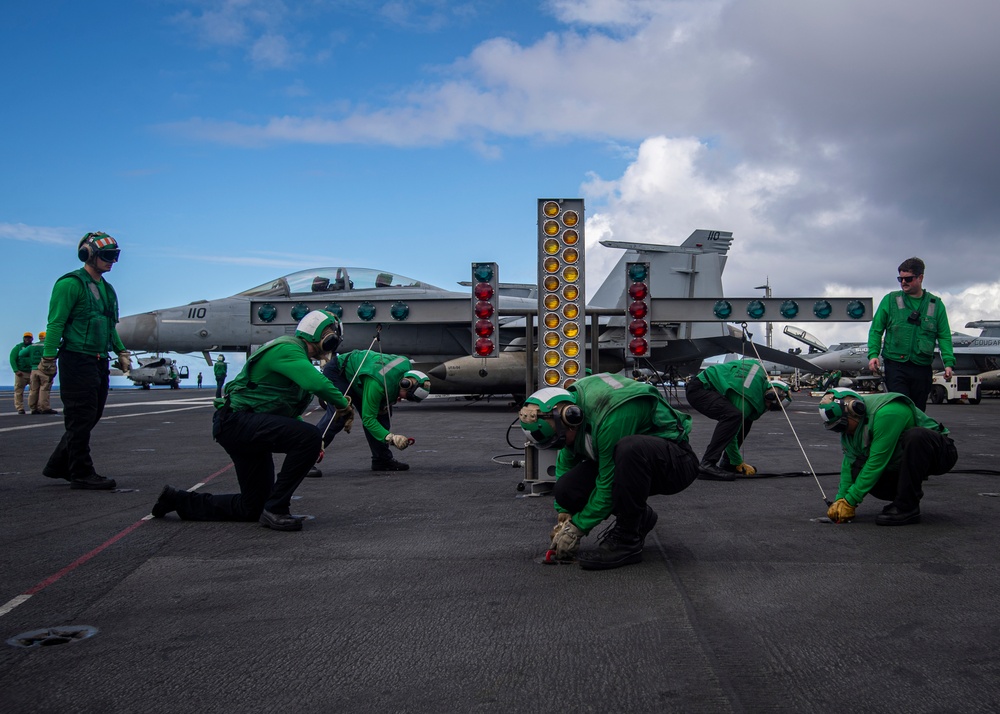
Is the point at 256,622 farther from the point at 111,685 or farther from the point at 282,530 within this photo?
the point at 282,530

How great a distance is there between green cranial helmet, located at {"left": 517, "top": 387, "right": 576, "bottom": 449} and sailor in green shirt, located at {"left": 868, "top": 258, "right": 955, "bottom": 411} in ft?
12.8

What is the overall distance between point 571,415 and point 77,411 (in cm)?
474

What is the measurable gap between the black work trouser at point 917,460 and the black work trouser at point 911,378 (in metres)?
1.74

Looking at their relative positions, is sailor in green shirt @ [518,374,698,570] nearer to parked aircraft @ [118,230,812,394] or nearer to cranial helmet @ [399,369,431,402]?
cranial helmet @ [399,369,431,402]

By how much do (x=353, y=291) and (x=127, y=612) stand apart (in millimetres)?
17416

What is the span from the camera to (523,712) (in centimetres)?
245

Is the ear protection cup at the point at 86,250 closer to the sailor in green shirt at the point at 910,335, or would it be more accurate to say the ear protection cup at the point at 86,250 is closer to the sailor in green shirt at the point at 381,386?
the sailor in green shirt at the point at 381,386

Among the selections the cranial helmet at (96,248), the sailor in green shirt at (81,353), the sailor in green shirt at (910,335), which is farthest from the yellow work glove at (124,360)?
the sailor in green shirt at (910,335)

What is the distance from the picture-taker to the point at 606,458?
14.1 ft

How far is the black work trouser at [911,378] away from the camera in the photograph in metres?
7.06

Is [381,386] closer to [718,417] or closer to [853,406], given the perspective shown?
[718,417]

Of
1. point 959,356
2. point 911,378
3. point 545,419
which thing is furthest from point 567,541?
point 959,356

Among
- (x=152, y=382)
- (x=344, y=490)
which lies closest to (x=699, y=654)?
(x=344, y=490)

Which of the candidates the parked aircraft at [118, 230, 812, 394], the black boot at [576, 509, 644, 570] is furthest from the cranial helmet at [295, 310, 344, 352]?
the parked aircraft at [118, 230, 812, 394]
